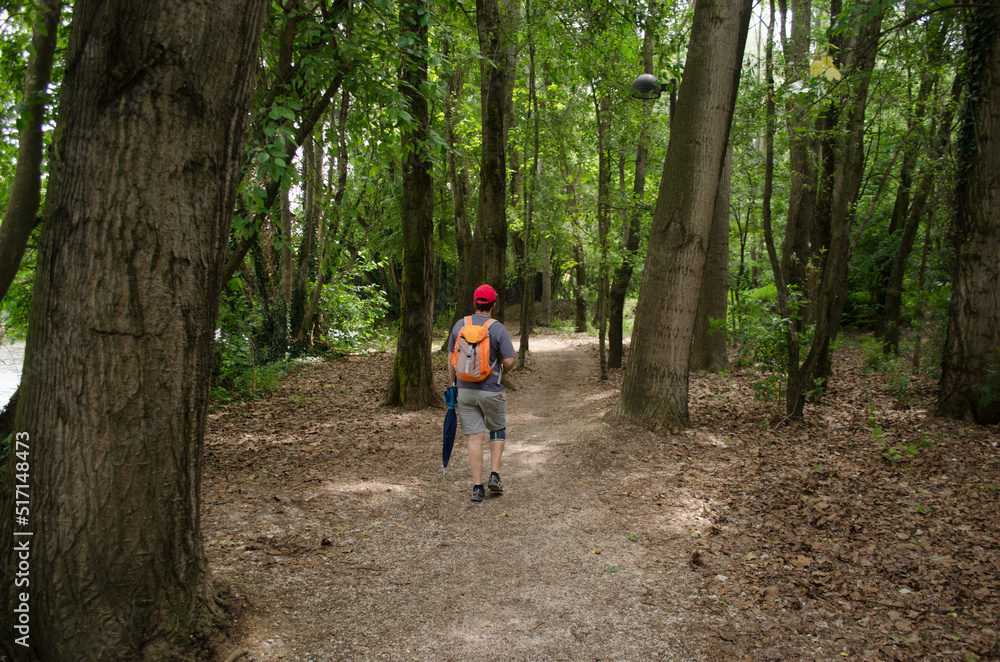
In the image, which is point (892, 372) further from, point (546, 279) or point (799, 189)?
point (546, 279)

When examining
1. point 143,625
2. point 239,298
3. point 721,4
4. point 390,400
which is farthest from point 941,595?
point 239,298

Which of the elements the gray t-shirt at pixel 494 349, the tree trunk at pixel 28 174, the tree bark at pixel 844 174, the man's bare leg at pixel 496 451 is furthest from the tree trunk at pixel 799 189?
the tree trunk at pixel 28 174

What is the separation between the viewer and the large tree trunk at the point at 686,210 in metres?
7.62

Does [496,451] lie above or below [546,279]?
below

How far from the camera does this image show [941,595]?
3572mm

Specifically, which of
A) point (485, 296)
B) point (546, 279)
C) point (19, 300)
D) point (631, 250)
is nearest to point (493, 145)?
point (631, 250)

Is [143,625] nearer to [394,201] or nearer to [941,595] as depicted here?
[941,595]

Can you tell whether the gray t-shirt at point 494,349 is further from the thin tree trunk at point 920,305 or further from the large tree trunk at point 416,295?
the thin tree trunk at point 920,305

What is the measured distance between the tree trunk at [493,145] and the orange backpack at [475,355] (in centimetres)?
605

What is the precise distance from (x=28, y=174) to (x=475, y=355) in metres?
3.92

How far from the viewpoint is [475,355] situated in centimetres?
551

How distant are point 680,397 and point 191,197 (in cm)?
675

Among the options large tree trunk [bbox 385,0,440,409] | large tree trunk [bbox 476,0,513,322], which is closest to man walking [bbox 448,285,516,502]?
large tree trunk [bbox 385,0,440,409]

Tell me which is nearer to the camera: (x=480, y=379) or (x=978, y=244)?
(x=480, y=379)
